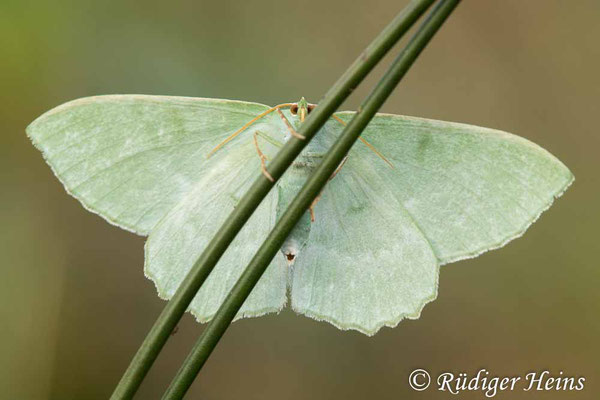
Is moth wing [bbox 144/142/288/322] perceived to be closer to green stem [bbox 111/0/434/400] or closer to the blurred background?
green stem [bbox 111/0/434/400]

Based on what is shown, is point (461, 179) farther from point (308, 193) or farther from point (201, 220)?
point (308, 193)

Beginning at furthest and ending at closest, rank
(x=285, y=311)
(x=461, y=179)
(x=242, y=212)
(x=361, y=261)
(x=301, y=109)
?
(x=285, y=311), (x=361, y=261), (x=461, y=179), (x=301, y=109), (x=242, y=212)

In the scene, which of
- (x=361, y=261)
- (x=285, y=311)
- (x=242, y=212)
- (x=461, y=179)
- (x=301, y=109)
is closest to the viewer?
(x=242, y=212)

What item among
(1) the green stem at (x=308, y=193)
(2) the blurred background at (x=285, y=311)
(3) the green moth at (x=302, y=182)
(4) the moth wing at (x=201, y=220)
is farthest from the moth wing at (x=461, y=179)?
(2) the blurred background at (x=285, y=311)

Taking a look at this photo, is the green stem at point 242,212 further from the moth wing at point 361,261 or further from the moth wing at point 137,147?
the moth wing at point 361,261

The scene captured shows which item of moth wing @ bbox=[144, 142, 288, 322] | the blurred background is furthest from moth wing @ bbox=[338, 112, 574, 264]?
the blurred background

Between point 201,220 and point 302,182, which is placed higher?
point 302,182

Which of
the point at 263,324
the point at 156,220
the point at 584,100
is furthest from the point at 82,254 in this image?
the point at 584,100

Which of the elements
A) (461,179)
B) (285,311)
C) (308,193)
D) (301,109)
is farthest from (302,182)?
(285,311)
